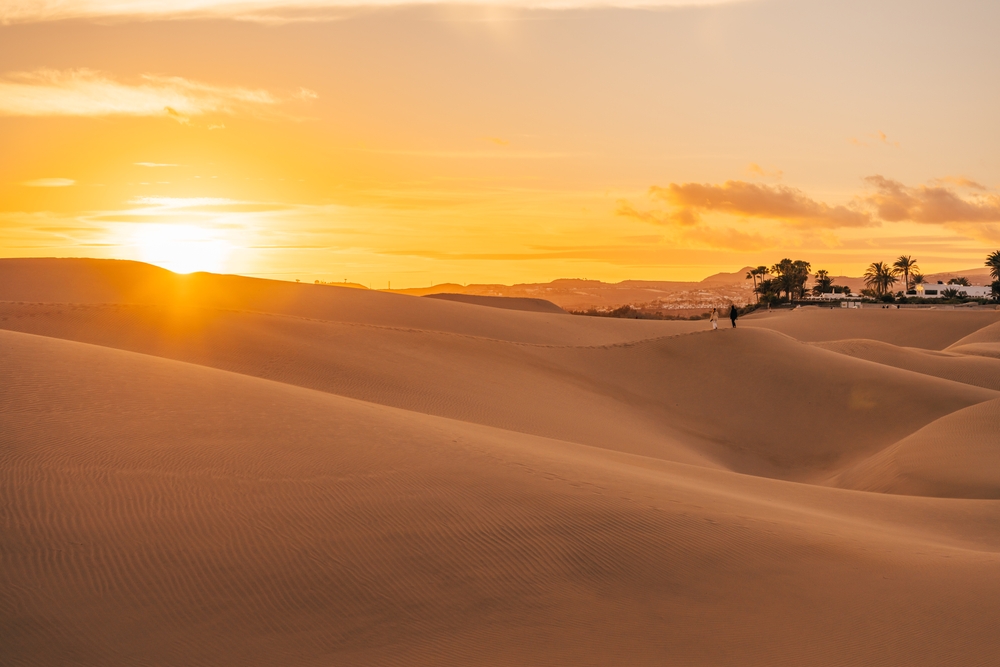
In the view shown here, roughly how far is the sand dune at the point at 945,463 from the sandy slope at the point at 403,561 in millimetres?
5336

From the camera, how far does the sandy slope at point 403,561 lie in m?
6.50

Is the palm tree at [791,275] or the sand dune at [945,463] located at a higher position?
the palm tree at [791,275]

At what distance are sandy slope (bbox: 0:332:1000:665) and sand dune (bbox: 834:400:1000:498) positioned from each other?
210 inches

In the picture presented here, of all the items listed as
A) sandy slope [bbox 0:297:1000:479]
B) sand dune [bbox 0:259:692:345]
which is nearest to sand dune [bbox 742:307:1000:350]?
sand dune [bbox 0:259:692:345]

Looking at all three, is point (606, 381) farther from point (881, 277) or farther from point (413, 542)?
point (881, 277)

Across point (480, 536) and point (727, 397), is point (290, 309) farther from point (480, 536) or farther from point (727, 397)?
point (480, 536)

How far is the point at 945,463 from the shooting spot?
58.6 ft

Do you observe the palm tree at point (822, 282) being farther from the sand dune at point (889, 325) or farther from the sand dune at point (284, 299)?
the sand dune at point (284, 299)

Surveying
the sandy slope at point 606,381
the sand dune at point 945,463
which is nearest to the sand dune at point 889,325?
the sandy slope at point 606,381

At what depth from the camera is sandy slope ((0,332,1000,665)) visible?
21.3 feet

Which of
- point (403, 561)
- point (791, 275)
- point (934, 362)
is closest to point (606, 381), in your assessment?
point (934, 362)

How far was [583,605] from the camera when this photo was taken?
734 cm

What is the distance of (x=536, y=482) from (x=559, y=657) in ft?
12.2

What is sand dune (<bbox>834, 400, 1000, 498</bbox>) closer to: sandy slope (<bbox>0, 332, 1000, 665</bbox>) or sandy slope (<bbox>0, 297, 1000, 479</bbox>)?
sandy slope (<bbox>0, 297, 1000, 479</bbox>)
